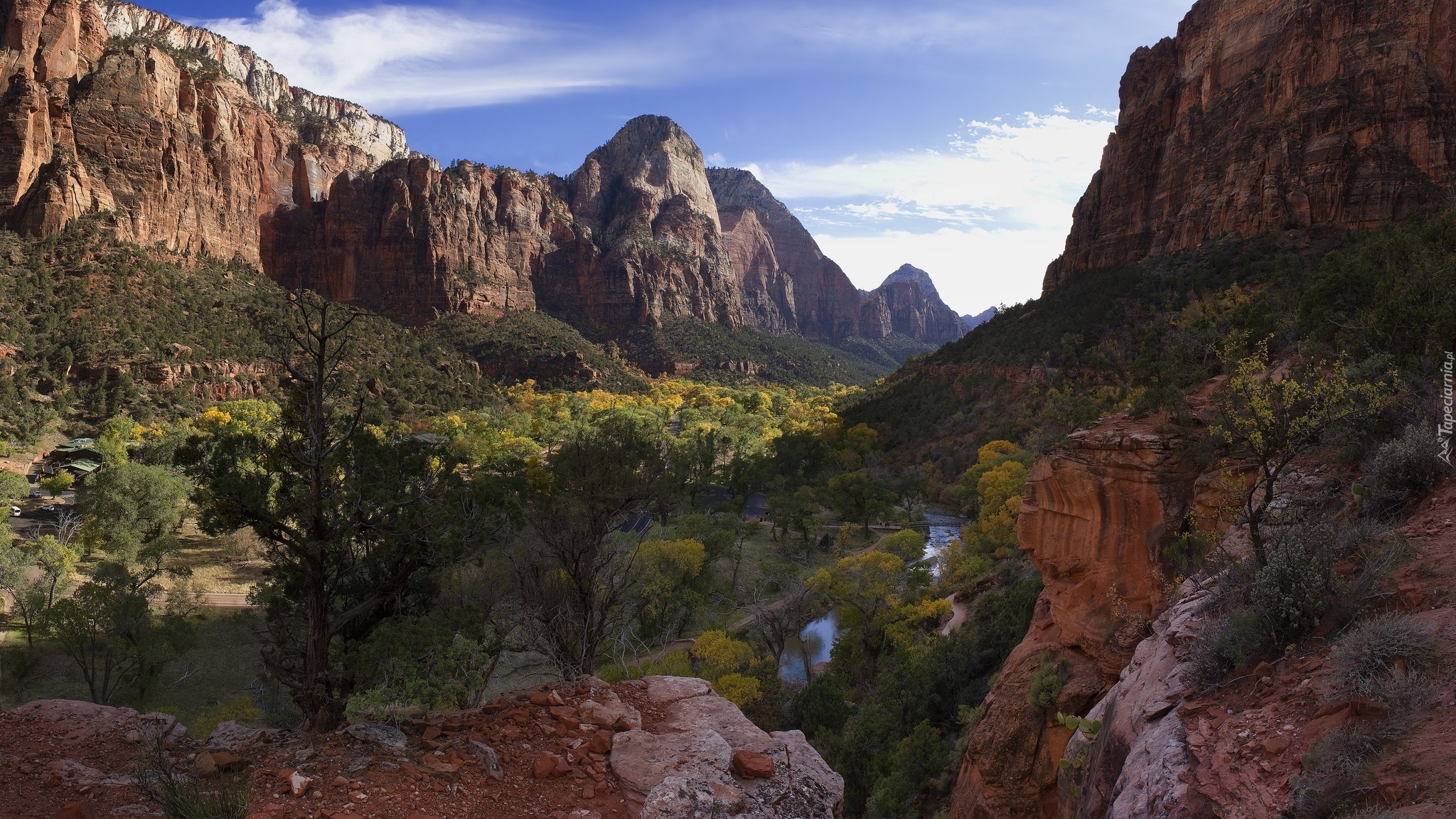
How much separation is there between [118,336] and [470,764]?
210 feet

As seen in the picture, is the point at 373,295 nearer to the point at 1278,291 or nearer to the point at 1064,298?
the point at 1064,298

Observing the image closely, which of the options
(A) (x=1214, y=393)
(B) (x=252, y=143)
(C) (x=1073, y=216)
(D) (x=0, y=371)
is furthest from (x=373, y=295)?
(A) (x=1214, y=393)

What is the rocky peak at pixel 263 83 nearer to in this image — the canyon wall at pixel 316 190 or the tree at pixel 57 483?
the canyon wall at pixel 316 190

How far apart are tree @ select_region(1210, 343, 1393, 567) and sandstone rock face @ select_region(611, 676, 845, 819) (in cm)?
505

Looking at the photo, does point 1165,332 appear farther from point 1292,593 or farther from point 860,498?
point 1292,593

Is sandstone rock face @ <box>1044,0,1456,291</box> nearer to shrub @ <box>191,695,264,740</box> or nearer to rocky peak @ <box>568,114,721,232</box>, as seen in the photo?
shrub @ <box>191,695,264,740</box>

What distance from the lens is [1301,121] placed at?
143 feet

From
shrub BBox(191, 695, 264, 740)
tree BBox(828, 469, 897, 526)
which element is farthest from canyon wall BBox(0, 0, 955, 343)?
tree BBox(828, 469, 897, 526)

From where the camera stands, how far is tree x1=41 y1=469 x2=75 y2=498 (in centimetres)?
3734

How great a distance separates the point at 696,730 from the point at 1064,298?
58.9 m

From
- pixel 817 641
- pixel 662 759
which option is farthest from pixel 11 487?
pixel 662 759

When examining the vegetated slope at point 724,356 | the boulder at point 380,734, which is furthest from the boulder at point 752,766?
the vegetated slope at point 724,356

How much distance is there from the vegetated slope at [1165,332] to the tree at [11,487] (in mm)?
42805

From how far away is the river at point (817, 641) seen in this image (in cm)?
2570
